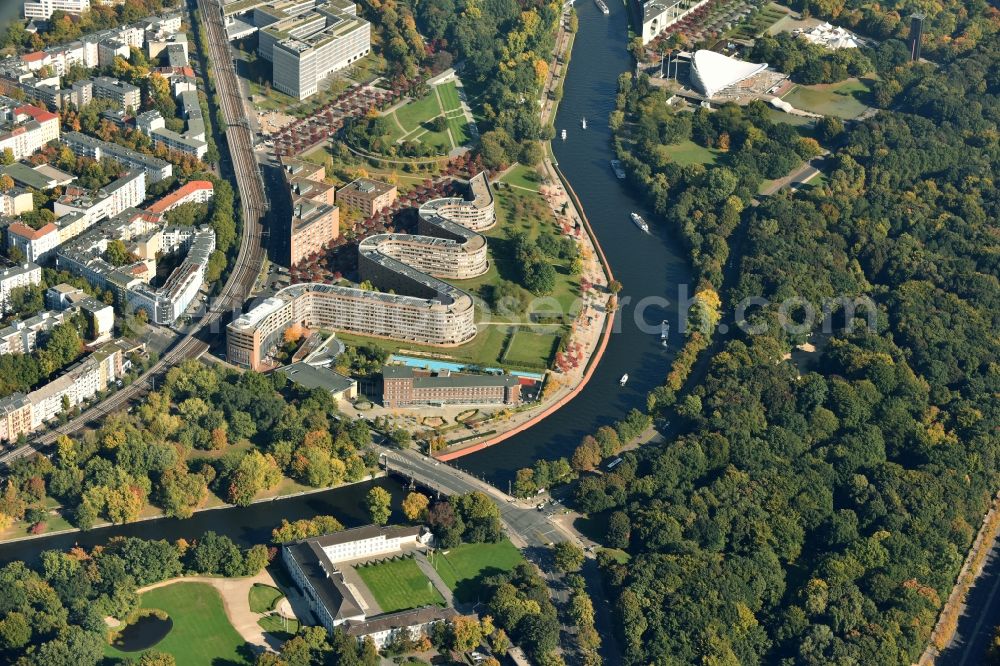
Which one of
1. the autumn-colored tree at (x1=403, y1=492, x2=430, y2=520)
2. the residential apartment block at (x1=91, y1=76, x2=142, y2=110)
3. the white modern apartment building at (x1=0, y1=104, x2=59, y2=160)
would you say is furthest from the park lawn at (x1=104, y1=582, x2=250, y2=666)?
the residential apartment block at (x1=91, y1=76, x2=142, y2=110)

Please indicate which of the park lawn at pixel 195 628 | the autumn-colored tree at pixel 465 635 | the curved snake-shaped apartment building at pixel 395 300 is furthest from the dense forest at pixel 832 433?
the park lawn at pixel 195 628

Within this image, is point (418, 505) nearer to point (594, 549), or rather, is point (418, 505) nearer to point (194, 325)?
point (594, 549)

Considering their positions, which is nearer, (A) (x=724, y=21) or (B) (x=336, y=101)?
(B) (x=336, y=101)

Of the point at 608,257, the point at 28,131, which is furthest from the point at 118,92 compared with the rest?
the point at 608,257

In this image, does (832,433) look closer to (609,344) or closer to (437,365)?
(609,344)

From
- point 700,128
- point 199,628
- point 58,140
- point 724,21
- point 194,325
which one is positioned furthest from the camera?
point 724,21

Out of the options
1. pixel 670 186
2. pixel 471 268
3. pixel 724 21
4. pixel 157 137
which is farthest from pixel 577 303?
pixel 724 21

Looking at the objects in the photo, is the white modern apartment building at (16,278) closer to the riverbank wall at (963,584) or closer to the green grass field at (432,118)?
the green grass field at (432,118)
